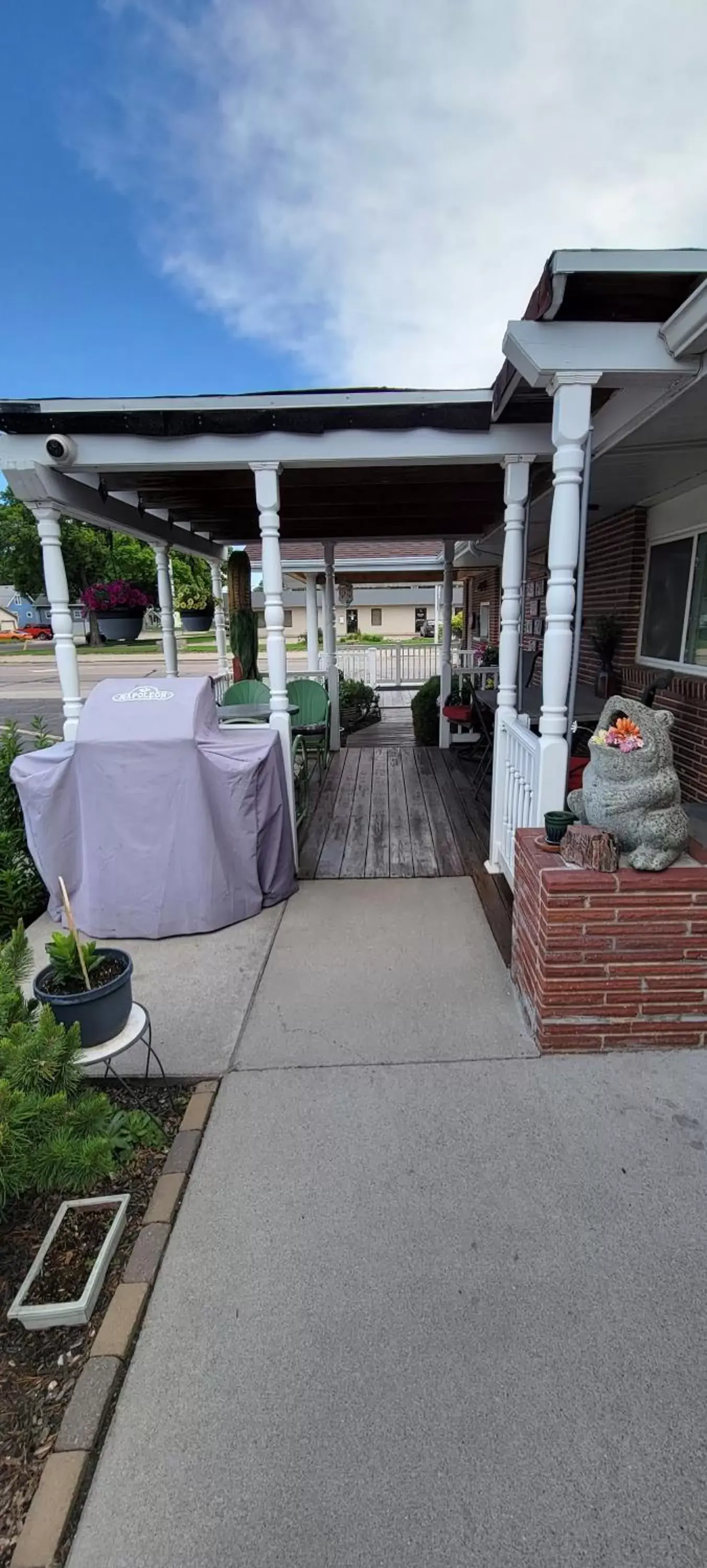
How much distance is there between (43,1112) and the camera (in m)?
1.46

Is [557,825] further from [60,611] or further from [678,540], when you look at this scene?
[678,540]

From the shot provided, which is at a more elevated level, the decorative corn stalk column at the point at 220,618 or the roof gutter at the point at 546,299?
the roof gutter at the point at 546,299

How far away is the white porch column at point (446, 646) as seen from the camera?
769 cm

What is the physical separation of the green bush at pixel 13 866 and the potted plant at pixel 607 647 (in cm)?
458

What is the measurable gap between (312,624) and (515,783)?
24.0ft

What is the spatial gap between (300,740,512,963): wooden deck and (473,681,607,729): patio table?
0.81m

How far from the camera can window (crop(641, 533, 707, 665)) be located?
14.7 ft

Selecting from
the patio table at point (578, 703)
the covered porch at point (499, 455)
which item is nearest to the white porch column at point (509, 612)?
the covered porch at point (499, 455)

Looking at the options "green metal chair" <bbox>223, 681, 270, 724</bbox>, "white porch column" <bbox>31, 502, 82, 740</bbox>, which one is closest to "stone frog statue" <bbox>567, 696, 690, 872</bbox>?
"white porch column" <bbox>31, 502, 82, 740</bbox>

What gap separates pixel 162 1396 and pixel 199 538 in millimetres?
7143

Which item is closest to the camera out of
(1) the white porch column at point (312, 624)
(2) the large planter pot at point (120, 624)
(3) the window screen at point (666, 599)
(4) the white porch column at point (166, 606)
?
(3) the window screen at point (666, 599)

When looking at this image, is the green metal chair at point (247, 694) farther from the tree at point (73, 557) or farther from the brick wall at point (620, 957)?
the tree at point (73, 557)

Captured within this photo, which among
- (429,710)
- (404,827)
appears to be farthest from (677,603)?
(429,710)

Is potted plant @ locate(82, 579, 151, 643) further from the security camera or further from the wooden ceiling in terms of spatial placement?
the security camera
